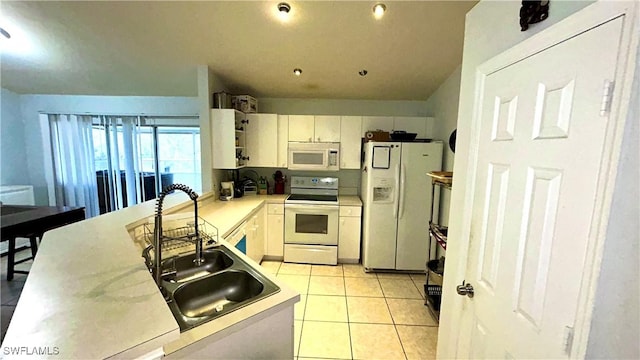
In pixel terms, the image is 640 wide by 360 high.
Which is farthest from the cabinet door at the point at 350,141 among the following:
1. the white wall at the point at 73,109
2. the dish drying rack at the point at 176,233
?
the white wall at the point at 73,109

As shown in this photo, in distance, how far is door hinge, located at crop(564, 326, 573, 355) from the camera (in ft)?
2.31

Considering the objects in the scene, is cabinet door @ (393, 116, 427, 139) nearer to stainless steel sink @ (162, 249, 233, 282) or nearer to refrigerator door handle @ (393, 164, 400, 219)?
refrigerator door handle @ (393, 164, 400, 219)

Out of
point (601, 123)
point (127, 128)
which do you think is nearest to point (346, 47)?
point (601, 123)

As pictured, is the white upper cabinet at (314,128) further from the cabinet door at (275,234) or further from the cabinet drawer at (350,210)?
the cabinet door at (275,234)

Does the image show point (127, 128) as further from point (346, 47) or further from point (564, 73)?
point (564, 73)

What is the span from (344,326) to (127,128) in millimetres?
4295

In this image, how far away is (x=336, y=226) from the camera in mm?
3396

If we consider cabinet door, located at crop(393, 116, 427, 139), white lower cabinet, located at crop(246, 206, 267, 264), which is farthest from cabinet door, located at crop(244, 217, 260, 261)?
cabinet door, located at crop(393, 116, 427, 139)

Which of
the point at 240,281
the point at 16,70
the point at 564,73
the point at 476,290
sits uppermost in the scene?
the point at 16,70

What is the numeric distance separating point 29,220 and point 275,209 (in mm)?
2442

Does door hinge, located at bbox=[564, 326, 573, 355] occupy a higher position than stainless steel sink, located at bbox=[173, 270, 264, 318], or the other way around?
door hinge, located at bbox=[564, 326, 573, 355]

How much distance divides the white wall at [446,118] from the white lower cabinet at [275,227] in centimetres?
202

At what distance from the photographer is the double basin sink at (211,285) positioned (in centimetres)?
124

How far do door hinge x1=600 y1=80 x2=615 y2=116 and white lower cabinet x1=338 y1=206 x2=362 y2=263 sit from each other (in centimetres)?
283
